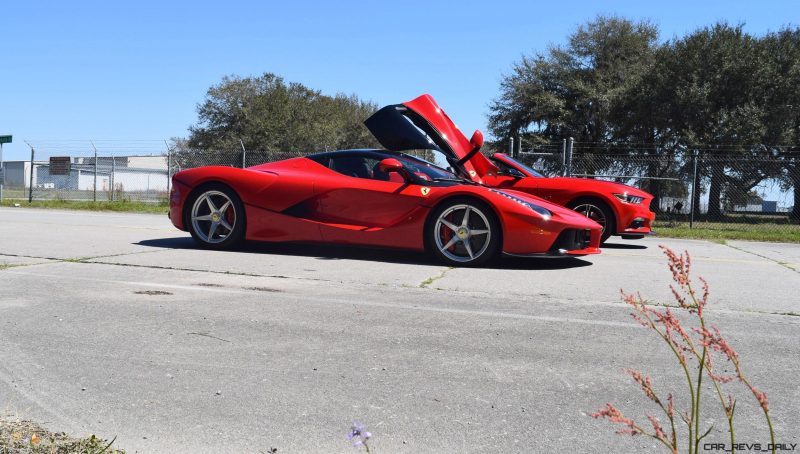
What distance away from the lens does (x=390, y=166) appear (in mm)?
7273

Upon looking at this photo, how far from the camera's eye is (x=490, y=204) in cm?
693

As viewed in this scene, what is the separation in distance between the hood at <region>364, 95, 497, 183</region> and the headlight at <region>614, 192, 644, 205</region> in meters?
2.40

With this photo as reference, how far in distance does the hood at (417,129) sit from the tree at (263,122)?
42.5 m

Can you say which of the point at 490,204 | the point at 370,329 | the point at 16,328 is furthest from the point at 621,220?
the point at 16,328

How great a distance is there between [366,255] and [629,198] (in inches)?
173

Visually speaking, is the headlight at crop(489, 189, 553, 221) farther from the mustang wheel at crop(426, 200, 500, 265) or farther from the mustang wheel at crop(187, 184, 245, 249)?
the mustang wheel at crop(187, 184, 245, 249)

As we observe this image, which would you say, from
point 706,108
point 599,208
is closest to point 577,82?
point 706,108

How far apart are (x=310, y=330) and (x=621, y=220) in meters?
6.97

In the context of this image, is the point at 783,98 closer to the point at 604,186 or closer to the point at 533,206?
the point at 604,186

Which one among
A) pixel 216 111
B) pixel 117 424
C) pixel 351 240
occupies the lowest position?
pixel 117 424

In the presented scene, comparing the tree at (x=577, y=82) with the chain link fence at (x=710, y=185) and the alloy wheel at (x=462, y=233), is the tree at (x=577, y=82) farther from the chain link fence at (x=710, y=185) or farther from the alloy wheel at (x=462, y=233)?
the alloy wheel at (x=462, y=233)

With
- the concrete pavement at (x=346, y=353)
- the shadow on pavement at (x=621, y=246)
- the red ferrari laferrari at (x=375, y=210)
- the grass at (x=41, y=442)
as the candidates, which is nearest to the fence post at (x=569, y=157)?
the shadow on pavement at (x=621, y=246)

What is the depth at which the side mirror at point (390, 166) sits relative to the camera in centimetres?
727

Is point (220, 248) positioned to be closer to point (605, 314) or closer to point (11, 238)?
point (11, 238)
